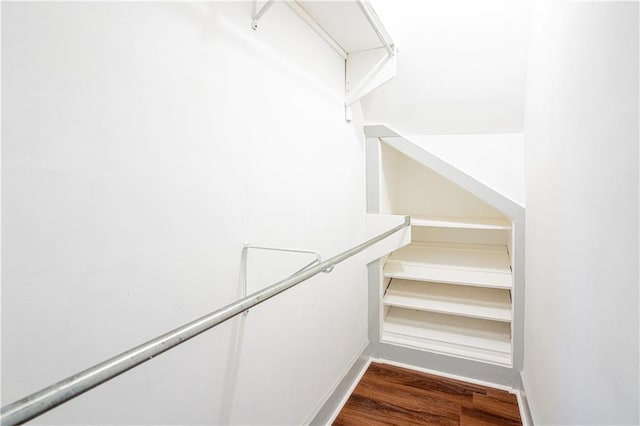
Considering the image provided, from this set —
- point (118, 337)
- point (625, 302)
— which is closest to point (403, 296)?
point (625, 302)

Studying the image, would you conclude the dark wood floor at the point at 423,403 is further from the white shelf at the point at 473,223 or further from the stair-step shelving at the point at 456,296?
Result: the white shelf at the point at 473,223

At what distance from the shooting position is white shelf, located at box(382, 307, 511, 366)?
208 cm

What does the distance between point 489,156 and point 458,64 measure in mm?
564

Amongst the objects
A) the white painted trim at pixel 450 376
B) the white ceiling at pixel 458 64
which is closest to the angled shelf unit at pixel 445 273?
the white painted trim at pixel 450 376

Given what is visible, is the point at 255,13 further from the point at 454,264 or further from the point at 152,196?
the point at 454,264

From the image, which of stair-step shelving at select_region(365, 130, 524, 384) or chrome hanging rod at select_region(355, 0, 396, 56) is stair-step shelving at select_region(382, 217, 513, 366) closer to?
stair-step shelving at select_region(365, 130, 524, 384)

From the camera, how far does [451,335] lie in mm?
2250

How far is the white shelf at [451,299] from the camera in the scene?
6.93 feet

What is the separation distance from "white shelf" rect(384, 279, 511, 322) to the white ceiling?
114cm

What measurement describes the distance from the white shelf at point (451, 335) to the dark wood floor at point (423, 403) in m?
0.18

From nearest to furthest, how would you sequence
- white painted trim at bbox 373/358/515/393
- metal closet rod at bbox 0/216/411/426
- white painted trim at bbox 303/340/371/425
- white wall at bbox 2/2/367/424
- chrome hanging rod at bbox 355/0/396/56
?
metal closet rod at bbox 0/216/411/426 → white wall at bbox 2/2/367/424 → chrome hanging rod at bbox 355/0/396/56 → white painted trim at bbox 303/340/371/425 → white painted trim at bbox 373/358/515/393

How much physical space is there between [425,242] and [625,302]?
2212 millimetres

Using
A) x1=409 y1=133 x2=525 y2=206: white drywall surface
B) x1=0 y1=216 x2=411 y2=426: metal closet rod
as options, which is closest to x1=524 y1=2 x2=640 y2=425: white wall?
x1=409 y1=133 x2=525 y2=206: white drywall surface

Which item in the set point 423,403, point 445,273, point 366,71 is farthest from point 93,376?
point 445,273
